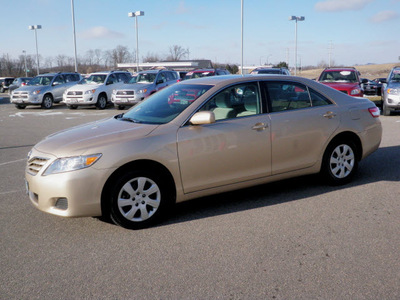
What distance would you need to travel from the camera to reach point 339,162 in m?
6.22

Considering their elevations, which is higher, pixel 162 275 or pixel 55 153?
pixel 55 153

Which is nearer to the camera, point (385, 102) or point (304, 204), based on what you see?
point (304, 204)

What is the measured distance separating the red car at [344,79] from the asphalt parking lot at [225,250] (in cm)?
997

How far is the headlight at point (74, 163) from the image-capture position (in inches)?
175

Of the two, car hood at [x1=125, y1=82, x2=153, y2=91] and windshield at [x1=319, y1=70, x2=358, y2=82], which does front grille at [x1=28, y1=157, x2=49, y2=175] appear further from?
car hood at [x1=125, y1=82, x2=153, y2=91]

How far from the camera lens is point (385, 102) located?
50.9 ft

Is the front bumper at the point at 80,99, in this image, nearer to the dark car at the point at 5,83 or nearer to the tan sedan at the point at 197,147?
the tan sedan at the point at 197,147

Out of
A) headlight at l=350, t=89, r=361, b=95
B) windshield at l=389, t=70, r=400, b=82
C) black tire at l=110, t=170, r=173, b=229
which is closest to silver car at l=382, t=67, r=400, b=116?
windshield at l=389, t=70, r=400, b=82

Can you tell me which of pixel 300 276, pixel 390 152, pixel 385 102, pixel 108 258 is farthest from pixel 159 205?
pixel 385 102

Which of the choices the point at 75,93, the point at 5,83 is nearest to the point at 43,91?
the point at 75,93

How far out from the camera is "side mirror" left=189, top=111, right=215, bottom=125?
16.0ft

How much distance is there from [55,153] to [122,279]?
1.67 m

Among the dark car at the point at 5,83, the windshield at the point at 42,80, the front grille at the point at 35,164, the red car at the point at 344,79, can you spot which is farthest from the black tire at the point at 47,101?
the dark car at the point at 5,83

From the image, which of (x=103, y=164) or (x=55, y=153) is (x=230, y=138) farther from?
(x=55, y=153)
